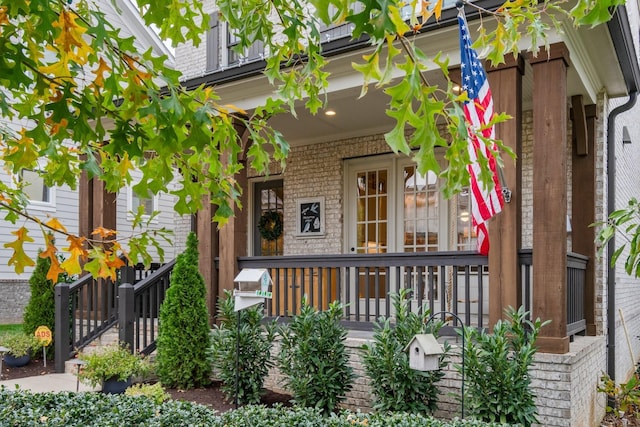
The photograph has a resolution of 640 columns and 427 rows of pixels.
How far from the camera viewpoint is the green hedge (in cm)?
330

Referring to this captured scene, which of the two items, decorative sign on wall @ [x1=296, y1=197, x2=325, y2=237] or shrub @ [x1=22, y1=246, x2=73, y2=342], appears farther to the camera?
decorative sign on wall @ [x1=296, y1=197, x2=325, y2=237]

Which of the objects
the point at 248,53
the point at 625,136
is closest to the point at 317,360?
the point at 248,53

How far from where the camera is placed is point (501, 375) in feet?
13.7

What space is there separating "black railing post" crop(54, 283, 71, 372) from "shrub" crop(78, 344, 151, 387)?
1432 millimetres

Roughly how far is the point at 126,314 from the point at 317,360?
2797 millimetres

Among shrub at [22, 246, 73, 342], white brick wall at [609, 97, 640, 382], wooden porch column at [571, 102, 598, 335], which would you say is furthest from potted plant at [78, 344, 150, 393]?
white brick wall at [609, 97, 640, 382]

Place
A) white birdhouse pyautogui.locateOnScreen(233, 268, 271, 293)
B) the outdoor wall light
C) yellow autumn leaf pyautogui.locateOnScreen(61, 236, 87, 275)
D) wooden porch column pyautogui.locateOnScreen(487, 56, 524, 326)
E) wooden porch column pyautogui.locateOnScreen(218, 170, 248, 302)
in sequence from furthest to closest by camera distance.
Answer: the outdoor wall light < wooden porch column pyautogui.locateOnScreen(218, 170, 248, 302) < white birdhouse pyautogui.locateOnScreen(233, 268, 271, 293) < wooden porch column pyautogui.locateOnScreen(487, 56, 524, 326) < yellow autumn leaf pyautogui.locateOnScreen(61, 236, 87, 275)

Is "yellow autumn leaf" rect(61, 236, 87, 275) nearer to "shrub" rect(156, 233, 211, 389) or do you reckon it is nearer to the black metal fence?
the black metal fence

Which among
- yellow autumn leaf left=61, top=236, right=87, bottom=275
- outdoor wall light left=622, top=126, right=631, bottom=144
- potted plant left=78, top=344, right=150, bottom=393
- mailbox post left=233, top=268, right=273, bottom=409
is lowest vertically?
potted plant left=78, top=344, right=150, bottom=393

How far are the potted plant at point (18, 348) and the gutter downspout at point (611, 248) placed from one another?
746 cm

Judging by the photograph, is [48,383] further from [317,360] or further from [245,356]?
[317,360]

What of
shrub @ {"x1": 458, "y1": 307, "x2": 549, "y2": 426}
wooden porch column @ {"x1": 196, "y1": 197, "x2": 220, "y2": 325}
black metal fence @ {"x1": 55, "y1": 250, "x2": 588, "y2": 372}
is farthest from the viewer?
wooden porch column @ {"x1": 196, "y1": 197, "x2": 220, "y2": 325}

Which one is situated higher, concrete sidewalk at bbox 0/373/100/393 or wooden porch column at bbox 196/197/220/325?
wooden porch column at bbox 196/197/220/325

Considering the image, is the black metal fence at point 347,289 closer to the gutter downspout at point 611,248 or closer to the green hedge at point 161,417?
the gutter downspout at point 611,248
